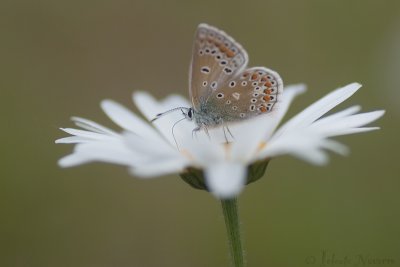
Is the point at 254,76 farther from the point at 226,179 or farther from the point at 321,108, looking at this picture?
the point at 226,179

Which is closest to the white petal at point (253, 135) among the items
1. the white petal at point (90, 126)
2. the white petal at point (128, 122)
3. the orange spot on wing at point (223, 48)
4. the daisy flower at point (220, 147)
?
the daisy flower at point (220, 147)

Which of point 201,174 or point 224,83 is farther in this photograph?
point 224,83

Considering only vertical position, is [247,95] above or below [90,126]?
above

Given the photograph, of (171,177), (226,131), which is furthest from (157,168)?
(171,177)

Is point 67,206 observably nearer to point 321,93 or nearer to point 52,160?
point 52,160

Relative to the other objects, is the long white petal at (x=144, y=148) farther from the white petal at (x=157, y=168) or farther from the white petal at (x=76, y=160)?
the white petal at (x=76, y=160)

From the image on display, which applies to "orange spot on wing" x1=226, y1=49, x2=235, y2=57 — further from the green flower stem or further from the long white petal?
A: the long white petal

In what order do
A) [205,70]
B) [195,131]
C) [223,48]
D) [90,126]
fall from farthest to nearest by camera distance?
[195,131] < [205,70] < [223,48] < [90,126]
